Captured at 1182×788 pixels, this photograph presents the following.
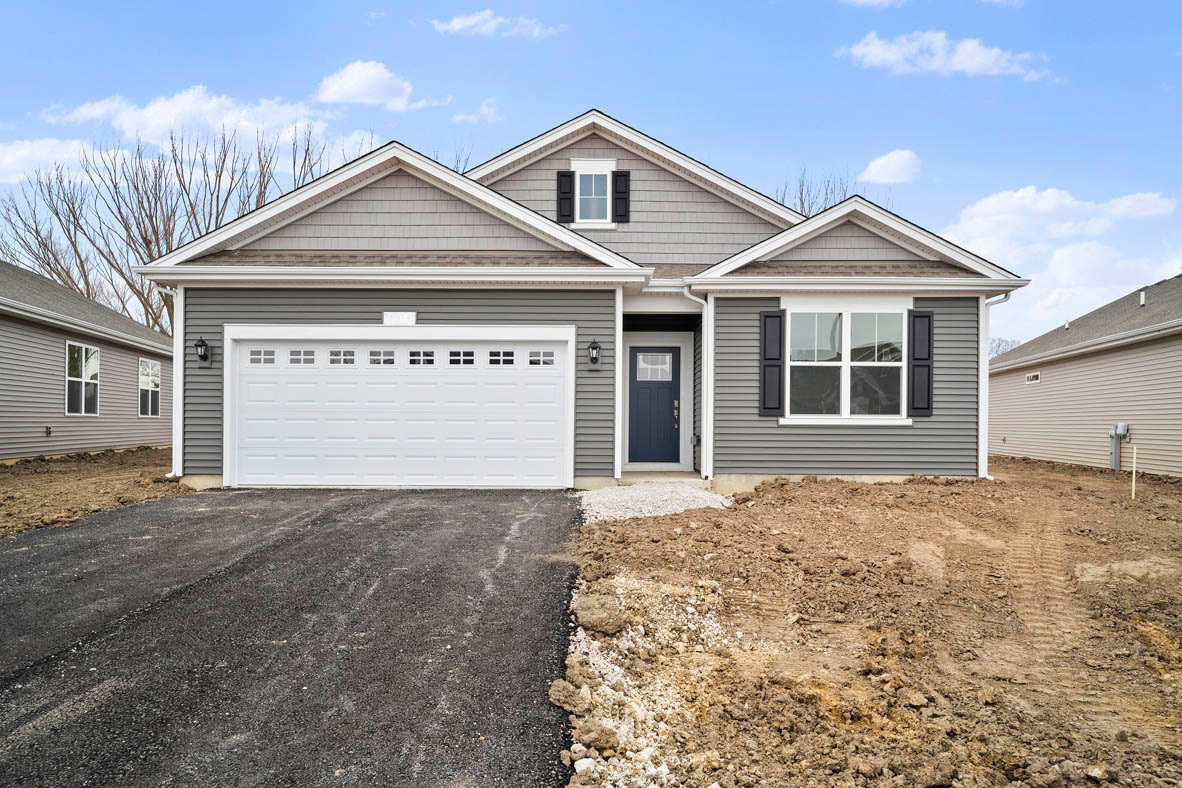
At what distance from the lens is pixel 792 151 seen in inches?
907

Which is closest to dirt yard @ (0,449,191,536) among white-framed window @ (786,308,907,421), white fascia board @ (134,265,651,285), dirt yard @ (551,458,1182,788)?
white fascia board @ (134,265,651,285)

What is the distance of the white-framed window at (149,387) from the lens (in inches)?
621

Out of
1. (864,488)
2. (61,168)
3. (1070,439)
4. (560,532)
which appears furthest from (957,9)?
(61,168)

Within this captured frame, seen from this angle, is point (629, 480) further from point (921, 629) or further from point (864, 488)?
point (921, 629)

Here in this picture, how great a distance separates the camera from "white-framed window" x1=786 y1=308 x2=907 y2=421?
28.6 ft

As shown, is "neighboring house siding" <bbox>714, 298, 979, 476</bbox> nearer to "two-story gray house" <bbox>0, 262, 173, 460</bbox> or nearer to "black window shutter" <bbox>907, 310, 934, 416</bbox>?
"black window shutter" <bbox>907, 310, 934, 416</bbox>

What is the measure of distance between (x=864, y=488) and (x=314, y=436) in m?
7.87

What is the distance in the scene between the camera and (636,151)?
11.0m

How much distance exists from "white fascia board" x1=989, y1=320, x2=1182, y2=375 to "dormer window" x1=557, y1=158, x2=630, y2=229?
31.8 feet

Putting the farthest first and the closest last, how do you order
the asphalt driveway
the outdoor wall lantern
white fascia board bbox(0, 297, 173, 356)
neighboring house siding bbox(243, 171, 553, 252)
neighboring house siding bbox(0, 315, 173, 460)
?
neighboring house siding bbox(0, 315, 173, 460) < white fascia board bbox(0, 297, 173, 356) < neighboring house siding bbox(243, 171, 553, 252) < the outdoor wall lantern < the asphalt driveway

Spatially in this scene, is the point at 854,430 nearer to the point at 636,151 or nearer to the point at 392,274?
the point at 636,151

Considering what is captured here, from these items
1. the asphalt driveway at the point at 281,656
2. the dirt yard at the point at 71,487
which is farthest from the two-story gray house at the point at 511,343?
the asphalt driveway at the point at 281,656

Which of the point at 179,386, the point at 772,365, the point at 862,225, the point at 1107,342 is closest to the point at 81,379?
the point at 179,386

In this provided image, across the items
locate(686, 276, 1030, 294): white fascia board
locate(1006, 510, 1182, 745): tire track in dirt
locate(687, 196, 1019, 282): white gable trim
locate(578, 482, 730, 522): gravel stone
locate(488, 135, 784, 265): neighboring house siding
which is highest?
locate(488, 135, 784, 265): neighboring house siding
